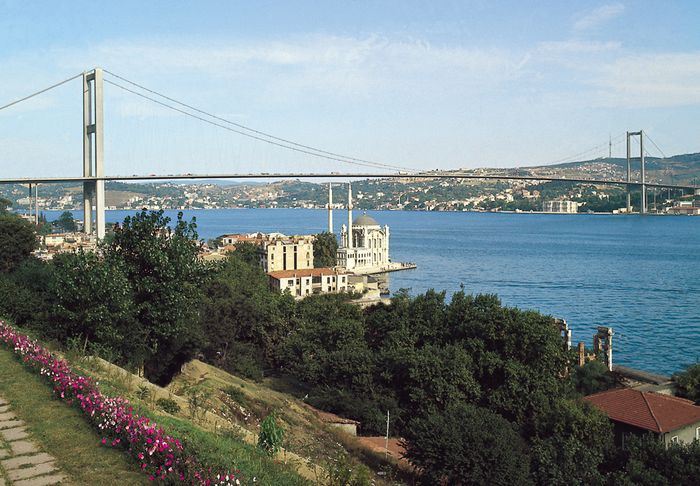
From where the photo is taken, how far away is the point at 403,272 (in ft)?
128

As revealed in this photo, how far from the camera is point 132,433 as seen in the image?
323 cm

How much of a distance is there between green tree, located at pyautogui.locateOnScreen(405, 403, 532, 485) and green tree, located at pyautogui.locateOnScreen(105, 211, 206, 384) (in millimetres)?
2588

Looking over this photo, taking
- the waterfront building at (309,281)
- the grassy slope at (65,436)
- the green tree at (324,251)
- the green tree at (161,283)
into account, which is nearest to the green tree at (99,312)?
the green tree at (161,283)

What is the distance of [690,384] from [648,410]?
235 cm

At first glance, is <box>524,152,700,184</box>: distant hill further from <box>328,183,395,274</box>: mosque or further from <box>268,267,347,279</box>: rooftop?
<box>268,267,347,279</box>: rooftop

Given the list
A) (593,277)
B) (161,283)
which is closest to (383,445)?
(161,283)

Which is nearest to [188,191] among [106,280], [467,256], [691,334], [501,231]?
[501,231]

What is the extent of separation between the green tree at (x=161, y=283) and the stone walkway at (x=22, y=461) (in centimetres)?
311

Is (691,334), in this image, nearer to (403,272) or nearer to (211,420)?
(211,420)

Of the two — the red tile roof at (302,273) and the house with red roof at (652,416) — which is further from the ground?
the red tile roof at (302,273)

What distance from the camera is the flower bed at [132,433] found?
2863 millimetres

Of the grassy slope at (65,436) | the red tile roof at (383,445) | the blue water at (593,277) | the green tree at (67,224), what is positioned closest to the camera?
the grassy slope at (65,436)

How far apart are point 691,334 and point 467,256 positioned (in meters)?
24.6

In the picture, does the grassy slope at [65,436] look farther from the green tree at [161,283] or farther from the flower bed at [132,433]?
the green tree at [161,283]
